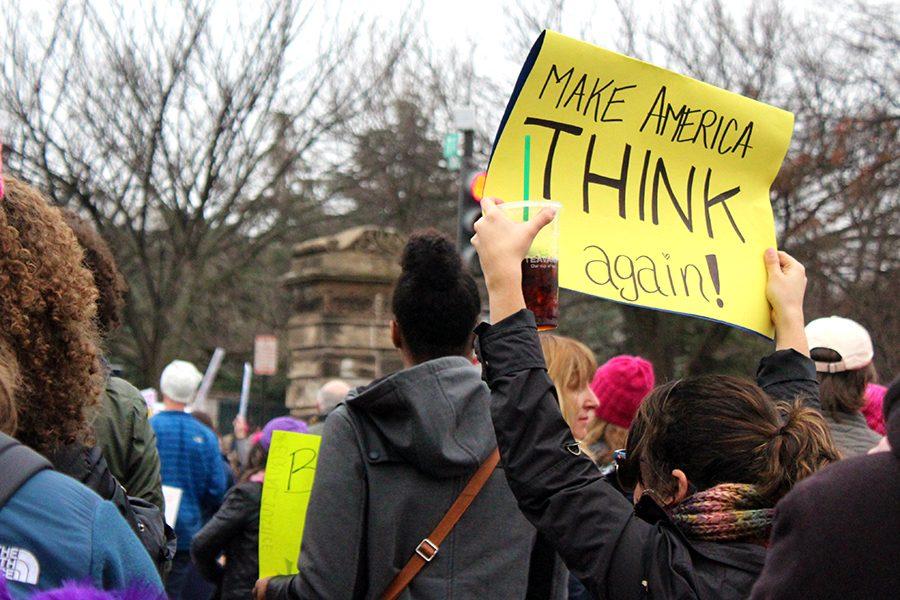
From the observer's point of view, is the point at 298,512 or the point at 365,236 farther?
the point at 365,236

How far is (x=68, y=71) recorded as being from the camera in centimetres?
1664

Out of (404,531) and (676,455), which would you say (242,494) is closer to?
(404,531)

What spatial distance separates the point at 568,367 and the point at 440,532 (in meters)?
1.34

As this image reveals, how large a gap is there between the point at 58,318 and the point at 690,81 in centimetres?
158

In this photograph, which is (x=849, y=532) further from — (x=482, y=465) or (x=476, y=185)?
(x=476, y=185)

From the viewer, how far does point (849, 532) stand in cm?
154

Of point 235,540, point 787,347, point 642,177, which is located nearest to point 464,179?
point 235,540

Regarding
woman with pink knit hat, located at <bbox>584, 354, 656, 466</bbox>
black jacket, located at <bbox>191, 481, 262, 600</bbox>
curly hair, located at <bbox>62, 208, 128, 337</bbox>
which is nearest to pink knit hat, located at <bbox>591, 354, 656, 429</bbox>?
woman with pink knit hat, located at <bbox>584, 354, 656, 466</bbox>

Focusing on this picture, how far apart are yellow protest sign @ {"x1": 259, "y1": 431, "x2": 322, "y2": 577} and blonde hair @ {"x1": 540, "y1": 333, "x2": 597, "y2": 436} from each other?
973 millimetres

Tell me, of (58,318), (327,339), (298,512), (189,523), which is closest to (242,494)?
(189,523)

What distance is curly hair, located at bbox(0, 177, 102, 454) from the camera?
7.49ft

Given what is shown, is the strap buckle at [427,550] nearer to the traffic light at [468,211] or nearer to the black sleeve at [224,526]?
the black sleeve at [224,526]

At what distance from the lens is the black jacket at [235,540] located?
5.71 m

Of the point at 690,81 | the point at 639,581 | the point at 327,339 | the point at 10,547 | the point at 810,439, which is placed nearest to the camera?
the point at 10,547
